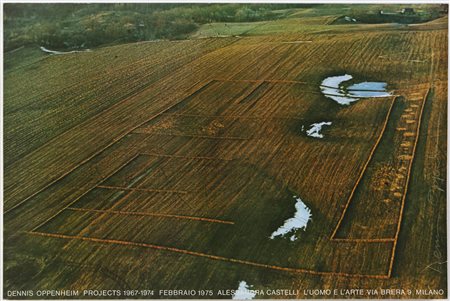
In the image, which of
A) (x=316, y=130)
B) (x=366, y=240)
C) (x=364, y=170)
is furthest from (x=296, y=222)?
(x=316, y=130)

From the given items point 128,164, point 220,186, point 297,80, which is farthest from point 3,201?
point 297,80

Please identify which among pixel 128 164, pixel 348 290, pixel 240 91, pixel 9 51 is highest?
pixel 9 51

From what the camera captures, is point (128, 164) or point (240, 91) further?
point (240, 91)

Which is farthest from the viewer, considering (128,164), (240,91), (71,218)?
(240,91)

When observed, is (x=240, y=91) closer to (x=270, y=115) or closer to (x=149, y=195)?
(x=270, y=115)

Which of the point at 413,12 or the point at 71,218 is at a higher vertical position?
the point at 413,12

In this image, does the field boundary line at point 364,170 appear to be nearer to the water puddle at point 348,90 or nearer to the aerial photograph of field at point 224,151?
the aerial photograph of field at point 224,151

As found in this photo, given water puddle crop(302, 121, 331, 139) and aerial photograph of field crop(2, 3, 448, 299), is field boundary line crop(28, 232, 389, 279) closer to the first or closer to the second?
aerial photograph of field crop(2, 3, 448, 299)
